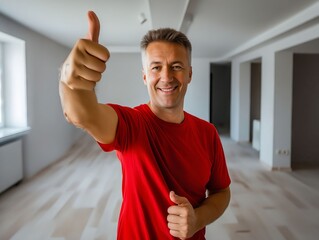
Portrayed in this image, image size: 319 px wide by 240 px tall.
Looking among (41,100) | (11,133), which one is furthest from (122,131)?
(41,100)

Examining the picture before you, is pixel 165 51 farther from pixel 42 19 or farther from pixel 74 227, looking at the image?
pixel 42 19

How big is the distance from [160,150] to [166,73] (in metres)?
0.24

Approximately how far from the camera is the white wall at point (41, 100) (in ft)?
16.1

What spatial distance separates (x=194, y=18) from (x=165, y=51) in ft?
11.4

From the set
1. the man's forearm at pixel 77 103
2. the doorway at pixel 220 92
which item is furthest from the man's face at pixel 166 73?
the doorway at pixel 220 92

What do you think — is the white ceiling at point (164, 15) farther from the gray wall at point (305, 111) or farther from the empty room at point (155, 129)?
the gray wall at point (305, 111)

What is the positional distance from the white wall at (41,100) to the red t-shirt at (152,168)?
13.1 feet

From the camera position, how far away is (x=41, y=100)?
218 inches

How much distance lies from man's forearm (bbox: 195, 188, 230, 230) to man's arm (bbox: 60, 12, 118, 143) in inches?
15.5

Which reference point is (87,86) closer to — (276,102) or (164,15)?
(164,15)

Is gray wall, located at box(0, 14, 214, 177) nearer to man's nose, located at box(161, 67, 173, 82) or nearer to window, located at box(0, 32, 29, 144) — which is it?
window, located at box(0, 32, 29, 144)

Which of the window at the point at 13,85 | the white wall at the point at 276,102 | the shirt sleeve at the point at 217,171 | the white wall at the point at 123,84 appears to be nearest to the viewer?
the shirt sleeve at the point at 217,171

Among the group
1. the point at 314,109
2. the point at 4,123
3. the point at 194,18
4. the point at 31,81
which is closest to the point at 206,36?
the point at 194,18

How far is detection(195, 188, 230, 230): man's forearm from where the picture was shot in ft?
3.06
